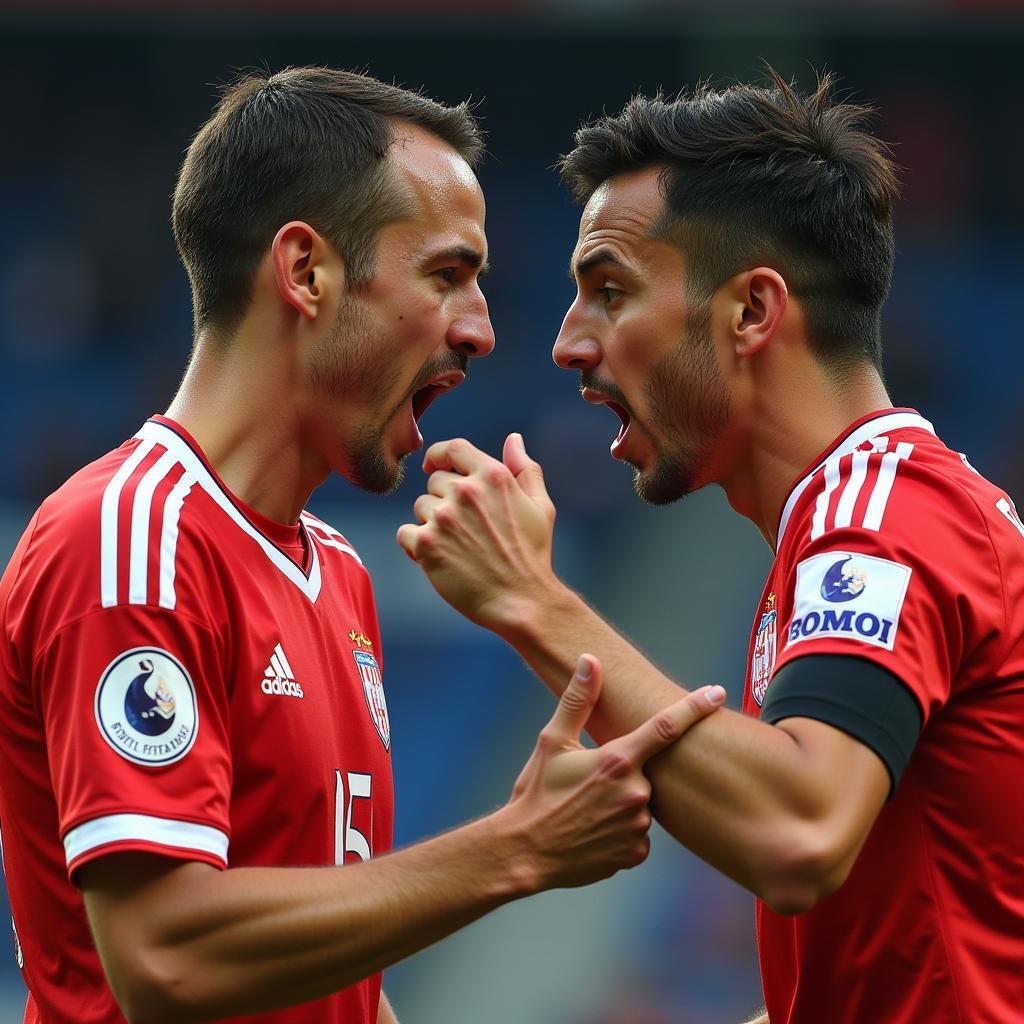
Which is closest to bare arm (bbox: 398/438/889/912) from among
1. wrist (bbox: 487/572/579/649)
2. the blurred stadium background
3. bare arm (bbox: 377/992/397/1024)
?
wrist (bbox: 487/572/579/649)

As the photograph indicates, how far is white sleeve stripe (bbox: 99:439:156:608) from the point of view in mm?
2900

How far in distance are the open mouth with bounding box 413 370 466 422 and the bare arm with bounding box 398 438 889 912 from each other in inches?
14.3

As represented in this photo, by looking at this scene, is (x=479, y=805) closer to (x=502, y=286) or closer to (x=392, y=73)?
(x=502, y=286)

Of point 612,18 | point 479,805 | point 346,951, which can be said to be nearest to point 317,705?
point 346,951

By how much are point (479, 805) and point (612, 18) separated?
782 cm

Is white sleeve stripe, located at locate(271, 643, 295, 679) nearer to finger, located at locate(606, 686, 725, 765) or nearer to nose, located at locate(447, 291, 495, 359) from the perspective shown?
finger, located at locate(606, 686, 725, 765)

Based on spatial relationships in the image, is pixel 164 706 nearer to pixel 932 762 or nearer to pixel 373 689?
pixel 373 689

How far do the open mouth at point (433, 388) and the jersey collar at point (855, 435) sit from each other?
Answer: 810 mm

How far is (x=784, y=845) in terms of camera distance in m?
2.84

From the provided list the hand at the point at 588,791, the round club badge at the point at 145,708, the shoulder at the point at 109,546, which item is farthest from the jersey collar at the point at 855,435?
the round club badge at the point at 145,708

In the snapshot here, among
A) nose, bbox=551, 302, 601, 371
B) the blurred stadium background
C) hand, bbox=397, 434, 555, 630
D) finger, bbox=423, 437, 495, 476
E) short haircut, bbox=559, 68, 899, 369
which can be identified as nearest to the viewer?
hand, bbox=397, 434, 555, 630

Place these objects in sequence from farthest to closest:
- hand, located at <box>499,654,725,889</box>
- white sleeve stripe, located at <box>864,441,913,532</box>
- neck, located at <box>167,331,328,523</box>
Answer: neck, located at <box>167,331,328,523</box>
white sleeve stripe, located at <box>864,441,913,532</box>
hand, located at <box>499,654,725,889</box>

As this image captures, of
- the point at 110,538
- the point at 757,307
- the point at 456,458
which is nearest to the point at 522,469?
the point at 456,458

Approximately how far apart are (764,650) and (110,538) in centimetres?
143
